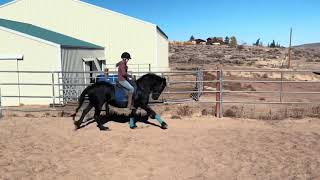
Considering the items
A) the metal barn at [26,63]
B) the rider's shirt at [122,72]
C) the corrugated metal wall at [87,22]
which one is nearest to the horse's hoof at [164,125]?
the rider's shirt at [122,72]

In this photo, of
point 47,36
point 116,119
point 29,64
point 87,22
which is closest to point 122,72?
point 116,119

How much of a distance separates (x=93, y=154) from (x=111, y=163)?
70 cm

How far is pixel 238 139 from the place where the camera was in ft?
28.5

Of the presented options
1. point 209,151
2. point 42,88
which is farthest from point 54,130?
point 42,88

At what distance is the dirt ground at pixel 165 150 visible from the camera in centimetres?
650

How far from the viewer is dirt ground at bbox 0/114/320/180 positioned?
6.50 metres

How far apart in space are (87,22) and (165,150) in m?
20.1

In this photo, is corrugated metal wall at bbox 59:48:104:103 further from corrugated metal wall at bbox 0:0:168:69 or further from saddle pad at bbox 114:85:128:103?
saddle pad at bbox 114:85:128:103

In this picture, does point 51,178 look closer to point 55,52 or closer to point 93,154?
point 93,154

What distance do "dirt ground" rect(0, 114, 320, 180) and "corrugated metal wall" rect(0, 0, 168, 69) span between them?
1644cm

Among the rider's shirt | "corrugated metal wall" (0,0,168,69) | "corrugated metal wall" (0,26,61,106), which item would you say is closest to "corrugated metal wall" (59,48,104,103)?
"corrugated metal wall" (0,26,61,106)

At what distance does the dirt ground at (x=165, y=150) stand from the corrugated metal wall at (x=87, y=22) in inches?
647

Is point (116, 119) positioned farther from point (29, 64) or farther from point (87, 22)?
point (87, 22)

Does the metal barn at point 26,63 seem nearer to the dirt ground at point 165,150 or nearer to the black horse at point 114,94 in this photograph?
the dirt ground at point 165,150
